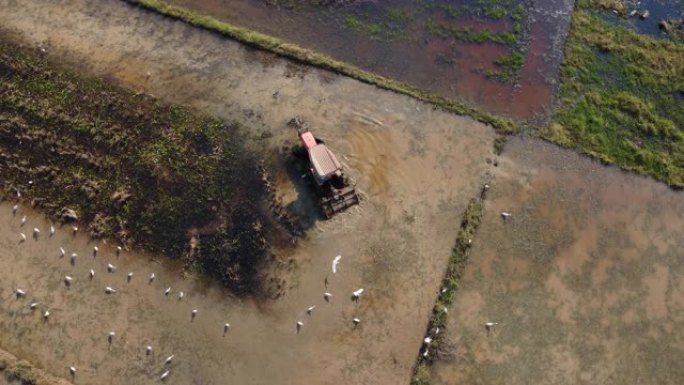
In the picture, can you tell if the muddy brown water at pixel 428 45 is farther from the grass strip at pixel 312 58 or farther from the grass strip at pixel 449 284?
the grass strip at pixel 449 284

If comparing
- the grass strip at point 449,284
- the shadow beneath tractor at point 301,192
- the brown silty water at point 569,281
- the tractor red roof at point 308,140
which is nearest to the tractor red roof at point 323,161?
the tractor red roof at point 308,140

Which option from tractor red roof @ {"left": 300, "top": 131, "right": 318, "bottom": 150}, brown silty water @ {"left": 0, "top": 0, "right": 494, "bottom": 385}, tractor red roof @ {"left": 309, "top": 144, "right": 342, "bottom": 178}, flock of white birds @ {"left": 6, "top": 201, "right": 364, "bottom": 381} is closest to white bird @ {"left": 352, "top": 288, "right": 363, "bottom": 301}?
flock of white birds @ {"left": 6, "top": 201, "right": 364, "bottom": 381}

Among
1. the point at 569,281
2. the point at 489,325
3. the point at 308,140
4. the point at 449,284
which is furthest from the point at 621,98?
the point at 308,140

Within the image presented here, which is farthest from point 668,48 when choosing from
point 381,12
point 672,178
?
point 381,12

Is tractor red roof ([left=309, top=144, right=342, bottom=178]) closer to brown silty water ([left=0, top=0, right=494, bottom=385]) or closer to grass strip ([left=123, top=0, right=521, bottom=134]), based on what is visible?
brown silty water ([left=0, top=0, right=494, bottom=385])

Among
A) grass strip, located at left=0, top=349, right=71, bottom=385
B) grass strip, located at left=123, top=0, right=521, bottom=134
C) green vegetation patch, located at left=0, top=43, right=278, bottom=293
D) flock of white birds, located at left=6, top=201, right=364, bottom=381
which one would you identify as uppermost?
grass strip, located at left=123, top=0, right=521, bottom=134

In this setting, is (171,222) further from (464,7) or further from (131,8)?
(464,7)
